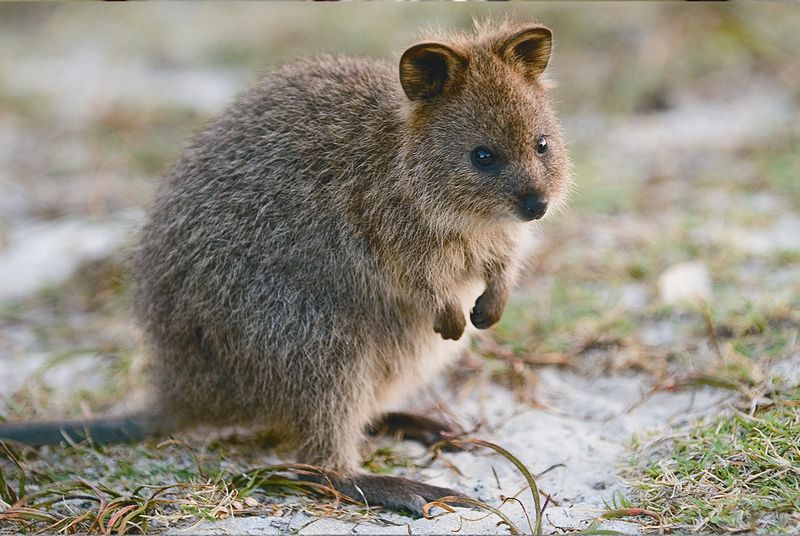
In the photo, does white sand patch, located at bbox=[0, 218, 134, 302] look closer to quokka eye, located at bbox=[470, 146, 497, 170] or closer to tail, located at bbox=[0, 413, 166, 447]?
tail, located at bbox=[0, 413, 166, 447]

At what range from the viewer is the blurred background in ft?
15.7

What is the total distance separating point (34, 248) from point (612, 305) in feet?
12.1

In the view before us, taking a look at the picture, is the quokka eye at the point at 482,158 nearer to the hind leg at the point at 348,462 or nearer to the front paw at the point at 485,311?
the front paw at the point at 485,311

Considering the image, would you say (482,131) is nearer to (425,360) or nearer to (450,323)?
(450,323)

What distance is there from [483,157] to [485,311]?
733 millimetres

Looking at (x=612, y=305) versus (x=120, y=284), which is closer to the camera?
(x=612, y=305)

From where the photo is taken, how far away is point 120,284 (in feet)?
18.1

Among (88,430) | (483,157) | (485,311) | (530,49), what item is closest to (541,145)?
(483,157)

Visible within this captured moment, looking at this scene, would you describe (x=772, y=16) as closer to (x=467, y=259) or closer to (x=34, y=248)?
(x=467, y=259)

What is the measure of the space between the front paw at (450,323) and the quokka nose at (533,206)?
556 millimetres

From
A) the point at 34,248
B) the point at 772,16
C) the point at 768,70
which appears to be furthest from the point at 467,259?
the point at 772,16

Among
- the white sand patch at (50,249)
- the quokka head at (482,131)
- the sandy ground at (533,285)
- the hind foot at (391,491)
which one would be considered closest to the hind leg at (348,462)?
the hind foot at (391,491)

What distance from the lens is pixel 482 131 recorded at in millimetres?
3592

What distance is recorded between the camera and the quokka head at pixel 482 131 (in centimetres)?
357
